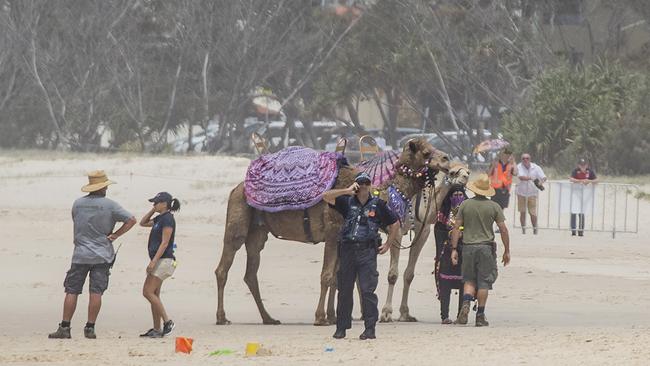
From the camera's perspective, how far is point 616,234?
27766mm

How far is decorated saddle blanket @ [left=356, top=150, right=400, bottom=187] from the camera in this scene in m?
15.8

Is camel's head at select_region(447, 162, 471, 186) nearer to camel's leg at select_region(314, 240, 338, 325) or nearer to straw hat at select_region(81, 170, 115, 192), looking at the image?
camel's leg at select_region(314, 240, 338, 325)

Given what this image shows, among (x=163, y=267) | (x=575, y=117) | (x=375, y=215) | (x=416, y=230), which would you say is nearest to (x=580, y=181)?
(x=416, y=230)

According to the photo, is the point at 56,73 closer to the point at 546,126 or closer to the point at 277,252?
the point at 546,126

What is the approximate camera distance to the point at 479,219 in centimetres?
1523

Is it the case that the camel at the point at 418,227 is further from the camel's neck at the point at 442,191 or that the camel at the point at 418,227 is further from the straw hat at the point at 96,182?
the straw hat at the point at 96,182

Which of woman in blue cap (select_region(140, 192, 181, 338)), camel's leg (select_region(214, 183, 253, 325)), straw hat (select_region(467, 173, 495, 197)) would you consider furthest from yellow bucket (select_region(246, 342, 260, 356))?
camel's leg (select_region(214, 183, 253, 325))

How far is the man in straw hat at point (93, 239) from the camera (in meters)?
14.5

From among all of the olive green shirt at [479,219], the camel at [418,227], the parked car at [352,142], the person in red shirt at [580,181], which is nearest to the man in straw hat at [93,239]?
the camel at [418,227]

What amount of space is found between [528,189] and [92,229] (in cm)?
1411

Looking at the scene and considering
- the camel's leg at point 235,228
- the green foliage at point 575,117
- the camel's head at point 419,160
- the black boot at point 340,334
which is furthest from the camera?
the green foliage at point 575,117

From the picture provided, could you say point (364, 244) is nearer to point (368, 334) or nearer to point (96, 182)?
point (368, 334)

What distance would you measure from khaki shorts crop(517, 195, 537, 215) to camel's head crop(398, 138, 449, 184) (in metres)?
12.1

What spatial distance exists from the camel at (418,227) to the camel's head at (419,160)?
0.19m
